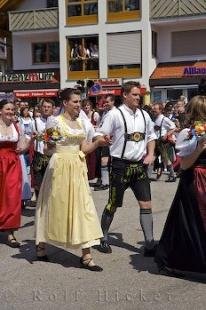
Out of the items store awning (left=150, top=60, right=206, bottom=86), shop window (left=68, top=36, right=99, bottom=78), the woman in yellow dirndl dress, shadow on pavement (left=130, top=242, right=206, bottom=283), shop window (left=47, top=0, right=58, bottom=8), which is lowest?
shadow on pavement (left=130, top=242, right=206, bottom=283)

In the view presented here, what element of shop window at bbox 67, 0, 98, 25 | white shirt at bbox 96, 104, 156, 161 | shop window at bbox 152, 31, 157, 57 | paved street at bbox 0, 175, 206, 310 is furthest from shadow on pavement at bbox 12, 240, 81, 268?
shop window at bbox 67, 0, 98, 25

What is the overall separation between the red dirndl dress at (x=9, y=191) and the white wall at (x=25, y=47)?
81.1ft

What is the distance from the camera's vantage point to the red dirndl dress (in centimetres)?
614

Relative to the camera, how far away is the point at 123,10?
27.6 meters

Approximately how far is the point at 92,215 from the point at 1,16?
29446 millimetres

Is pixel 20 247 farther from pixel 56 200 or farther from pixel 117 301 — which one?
pixel 117 301

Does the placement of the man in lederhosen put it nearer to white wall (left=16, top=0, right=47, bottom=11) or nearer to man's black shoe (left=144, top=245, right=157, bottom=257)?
man's black shoe (left=144, top=245, right=157, bottom=257)

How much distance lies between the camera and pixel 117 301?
4.35 meters

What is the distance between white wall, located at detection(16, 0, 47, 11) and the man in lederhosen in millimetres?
26686

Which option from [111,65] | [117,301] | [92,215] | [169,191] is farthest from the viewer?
[111,65]

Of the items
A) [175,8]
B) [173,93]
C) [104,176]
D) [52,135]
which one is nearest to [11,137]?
[52,135]

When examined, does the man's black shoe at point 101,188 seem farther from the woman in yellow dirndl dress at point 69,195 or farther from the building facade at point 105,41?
the building facade at point 105,41

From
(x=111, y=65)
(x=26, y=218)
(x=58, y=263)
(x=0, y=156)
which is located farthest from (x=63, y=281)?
(x=111, y=65)

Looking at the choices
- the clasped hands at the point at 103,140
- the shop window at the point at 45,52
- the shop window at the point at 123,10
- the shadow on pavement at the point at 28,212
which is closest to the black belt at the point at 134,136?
the clasped hands at the point at 103,140
